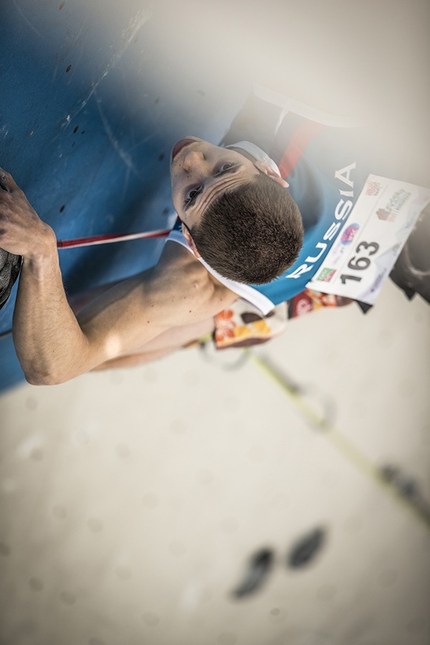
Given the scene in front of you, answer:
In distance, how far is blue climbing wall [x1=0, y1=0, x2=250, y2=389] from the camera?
836 mm

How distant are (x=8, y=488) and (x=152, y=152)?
125 cm

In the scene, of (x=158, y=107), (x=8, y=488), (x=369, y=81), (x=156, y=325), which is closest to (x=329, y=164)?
(x=369, y=81)

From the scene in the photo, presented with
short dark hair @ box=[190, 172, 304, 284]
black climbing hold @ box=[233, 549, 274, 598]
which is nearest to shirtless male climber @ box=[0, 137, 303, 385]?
short dark hair @ box=[190, 172, 304, 284]

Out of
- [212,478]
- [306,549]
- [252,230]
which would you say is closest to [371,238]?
[252,230]

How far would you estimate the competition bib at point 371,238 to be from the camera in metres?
1.13

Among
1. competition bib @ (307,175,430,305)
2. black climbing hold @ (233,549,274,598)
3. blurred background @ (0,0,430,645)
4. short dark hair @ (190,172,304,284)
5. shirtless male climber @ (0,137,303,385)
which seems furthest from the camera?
black climbing hold @ (233,549,274,598)

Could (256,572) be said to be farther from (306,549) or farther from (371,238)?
(371,238)

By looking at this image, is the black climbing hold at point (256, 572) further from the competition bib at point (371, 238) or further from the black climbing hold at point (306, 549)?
the competition bib at point (371, 238)

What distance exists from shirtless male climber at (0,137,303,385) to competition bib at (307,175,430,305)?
25 centimetres

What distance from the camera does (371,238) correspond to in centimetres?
120

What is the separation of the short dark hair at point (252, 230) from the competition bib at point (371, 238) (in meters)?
0.29

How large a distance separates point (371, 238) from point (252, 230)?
461 mm

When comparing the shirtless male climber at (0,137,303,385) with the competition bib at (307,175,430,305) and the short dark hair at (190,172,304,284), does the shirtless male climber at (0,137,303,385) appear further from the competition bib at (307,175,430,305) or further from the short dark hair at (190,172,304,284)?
the competition bib at (307,175,430,305)

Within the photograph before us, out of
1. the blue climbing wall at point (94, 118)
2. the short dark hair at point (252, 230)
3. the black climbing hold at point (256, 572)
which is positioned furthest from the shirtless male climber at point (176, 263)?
the black climbing hold at point (256, 572)
